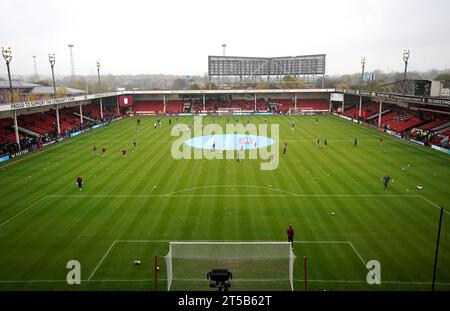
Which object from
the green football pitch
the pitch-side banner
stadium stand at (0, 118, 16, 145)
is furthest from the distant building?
the green football pitch

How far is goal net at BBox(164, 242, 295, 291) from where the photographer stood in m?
13.7

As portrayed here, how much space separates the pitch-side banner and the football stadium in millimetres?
28019

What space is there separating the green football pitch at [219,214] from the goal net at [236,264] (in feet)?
1.00

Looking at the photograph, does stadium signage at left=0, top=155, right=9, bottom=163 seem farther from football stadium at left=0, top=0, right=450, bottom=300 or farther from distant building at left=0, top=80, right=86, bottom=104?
distant building at left=0, top=80, right=86, bottom=104

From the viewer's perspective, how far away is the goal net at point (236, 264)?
45.1ft

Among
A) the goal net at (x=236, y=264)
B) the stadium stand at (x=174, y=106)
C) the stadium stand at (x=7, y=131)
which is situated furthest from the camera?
the stadium stand at (x=174, y=106)

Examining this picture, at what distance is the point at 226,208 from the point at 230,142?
24.0 m

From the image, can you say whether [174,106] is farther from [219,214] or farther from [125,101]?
[219,214]

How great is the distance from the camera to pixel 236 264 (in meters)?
14.6

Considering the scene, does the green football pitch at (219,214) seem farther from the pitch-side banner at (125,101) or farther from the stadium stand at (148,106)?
the stadium stand at (148,106)

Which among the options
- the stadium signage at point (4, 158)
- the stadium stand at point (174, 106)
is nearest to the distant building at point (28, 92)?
the stadium stand at point (174, 106)

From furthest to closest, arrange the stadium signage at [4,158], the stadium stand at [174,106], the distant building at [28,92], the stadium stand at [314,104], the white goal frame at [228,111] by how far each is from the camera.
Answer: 1. the stadium stand at [174,106]
2. the stadium stand at [314,104]
3. the distant building at [28,92]
4. the white goal frame at [228,111]
5. the stadium signage at [4,158]
